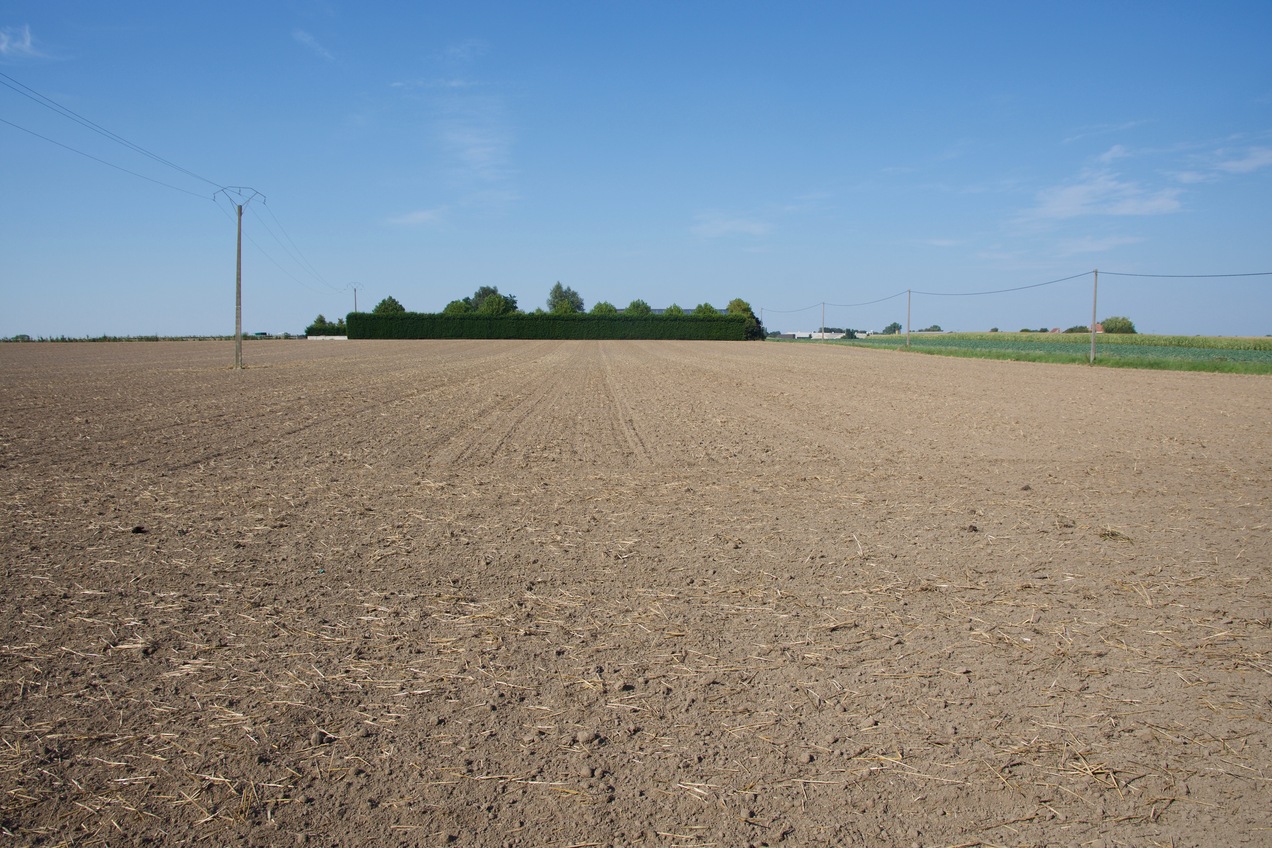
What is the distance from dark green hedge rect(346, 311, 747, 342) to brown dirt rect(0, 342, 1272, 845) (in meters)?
89.8

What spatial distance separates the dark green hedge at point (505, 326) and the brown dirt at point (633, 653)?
89.8 m

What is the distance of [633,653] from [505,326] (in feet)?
317

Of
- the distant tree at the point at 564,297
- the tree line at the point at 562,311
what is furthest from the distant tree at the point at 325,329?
the distant tree at the point at 564,297

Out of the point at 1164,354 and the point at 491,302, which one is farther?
the point at 491,302

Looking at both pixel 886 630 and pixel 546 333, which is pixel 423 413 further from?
pixel 546 333


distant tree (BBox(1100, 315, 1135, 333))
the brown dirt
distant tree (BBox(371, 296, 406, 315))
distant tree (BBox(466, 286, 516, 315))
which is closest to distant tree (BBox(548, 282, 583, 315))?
distant tree (BBox(466, 286, 516, 315))

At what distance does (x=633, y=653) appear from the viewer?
165 inches

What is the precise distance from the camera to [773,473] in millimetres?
9375

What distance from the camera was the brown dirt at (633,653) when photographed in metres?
2.87

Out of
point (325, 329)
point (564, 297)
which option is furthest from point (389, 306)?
point (564, 297)

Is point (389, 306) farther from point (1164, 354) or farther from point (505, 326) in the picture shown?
point (1164, 354)

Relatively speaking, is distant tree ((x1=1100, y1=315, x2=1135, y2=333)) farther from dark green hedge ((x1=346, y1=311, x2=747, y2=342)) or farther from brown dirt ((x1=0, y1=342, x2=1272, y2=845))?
brown dirt ((x1=0, y1=342, x2=1272, y2=845))

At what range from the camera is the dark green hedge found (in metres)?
97.8

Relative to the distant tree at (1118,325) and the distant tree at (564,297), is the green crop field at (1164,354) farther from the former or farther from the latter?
the distant tree at (564,297)
